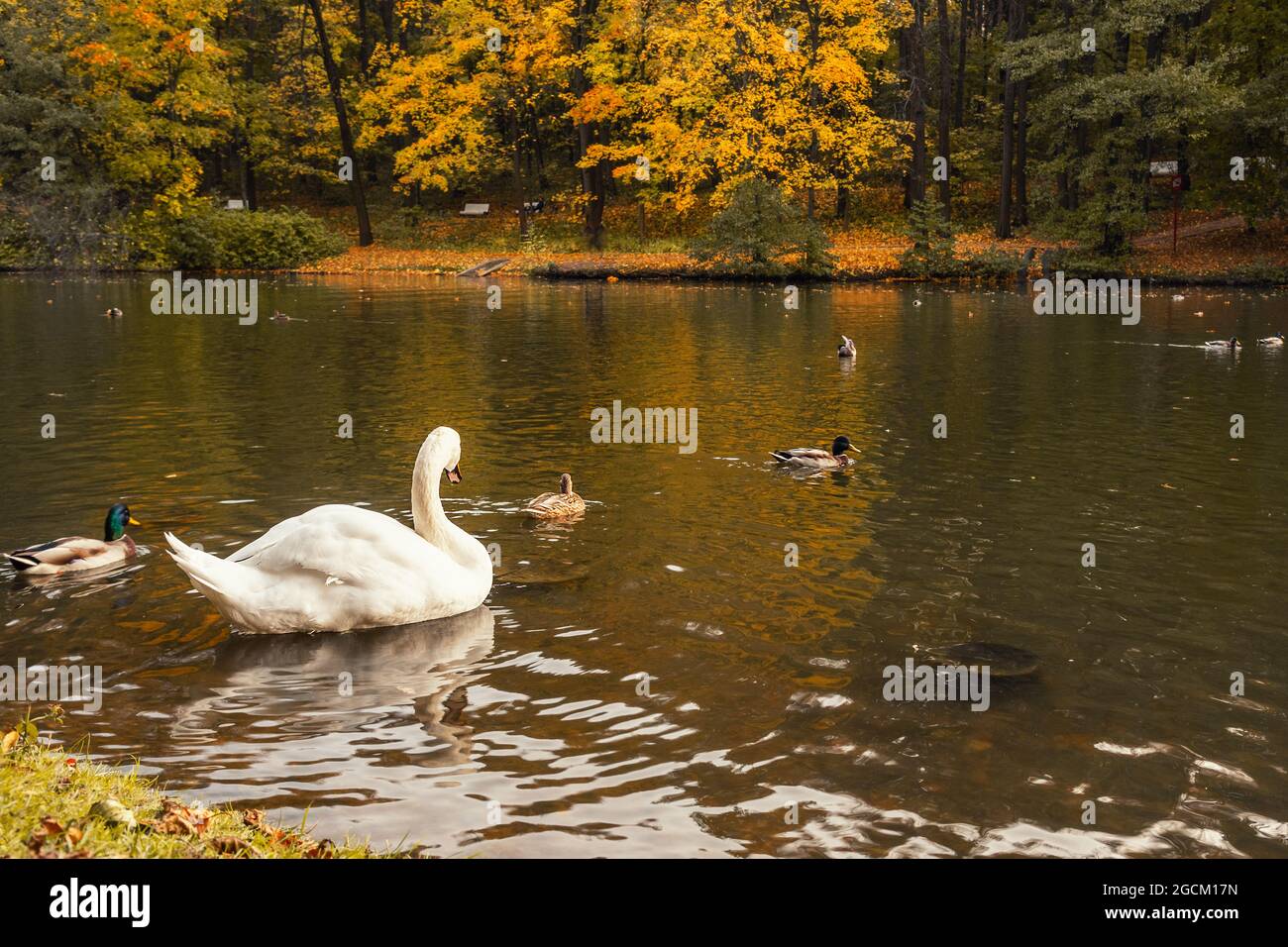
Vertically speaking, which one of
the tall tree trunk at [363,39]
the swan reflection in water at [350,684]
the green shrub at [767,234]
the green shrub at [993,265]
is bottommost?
the swan reflection in water at [350,684]

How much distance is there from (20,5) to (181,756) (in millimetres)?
59837

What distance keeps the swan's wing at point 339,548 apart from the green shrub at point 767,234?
41325 mm

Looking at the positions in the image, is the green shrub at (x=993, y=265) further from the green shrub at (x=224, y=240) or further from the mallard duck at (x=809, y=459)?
the mallard duck at (x=809, y=459)

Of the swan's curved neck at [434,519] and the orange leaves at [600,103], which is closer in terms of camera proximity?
the swan's curved neck at [434,519]

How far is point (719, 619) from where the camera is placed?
9.48m

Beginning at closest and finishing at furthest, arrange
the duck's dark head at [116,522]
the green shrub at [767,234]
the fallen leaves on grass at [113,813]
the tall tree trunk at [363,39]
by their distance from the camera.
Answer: the fallen leaves on grass at [113,813]
the duck's dark head at [116,522]
the green shrub at [767,234]
the tall tree trunk at [363,39]

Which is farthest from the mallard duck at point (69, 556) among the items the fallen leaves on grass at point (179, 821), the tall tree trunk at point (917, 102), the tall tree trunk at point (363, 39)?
the tall tree trunk at point (363, 39)

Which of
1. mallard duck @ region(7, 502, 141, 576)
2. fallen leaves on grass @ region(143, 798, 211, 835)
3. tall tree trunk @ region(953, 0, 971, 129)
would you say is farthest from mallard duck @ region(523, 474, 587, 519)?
tall tree trunk @ region(953, 0, 971, 129)

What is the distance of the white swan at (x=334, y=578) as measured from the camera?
8.79 m

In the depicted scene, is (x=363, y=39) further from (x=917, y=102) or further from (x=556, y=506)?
(x=556, y=506)

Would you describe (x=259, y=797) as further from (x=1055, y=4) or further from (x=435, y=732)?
(x=1055, y=4)

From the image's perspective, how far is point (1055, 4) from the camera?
175 ft
